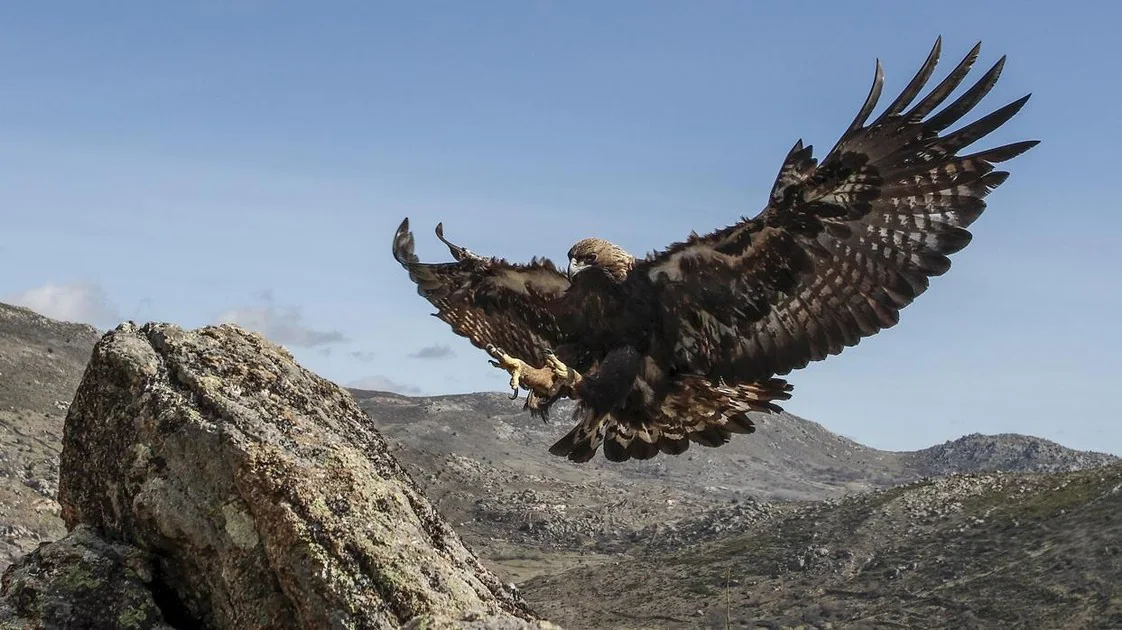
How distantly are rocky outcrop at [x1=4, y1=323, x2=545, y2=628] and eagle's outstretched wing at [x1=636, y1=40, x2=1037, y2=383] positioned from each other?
2703 millimetres

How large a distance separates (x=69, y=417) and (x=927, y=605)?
17.7 metres

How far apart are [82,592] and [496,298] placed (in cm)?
391

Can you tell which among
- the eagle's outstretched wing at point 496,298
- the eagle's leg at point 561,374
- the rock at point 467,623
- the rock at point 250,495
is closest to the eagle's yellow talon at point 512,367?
the eagle's leg at point 561,374

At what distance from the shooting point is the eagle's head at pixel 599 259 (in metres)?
6.84

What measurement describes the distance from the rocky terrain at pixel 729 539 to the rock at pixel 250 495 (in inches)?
11.8

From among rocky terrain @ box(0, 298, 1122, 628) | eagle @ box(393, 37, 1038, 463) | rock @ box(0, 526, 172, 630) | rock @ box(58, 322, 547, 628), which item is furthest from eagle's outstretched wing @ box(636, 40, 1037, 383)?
rocky terrain @ box(0, 298, 1122, 628)

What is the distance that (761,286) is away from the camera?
21.4 ft

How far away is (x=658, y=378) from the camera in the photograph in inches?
272

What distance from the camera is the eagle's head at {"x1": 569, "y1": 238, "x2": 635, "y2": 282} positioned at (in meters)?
6.84

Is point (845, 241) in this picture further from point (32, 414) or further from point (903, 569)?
point (32, 414)

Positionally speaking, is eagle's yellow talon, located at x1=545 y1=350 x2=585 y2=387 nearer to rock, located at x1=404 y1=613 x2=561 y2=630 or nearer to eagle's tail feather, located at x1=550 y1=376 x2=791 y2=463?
eagle's tail feather, located at x1=550 y1=376 x2=791 y2=463

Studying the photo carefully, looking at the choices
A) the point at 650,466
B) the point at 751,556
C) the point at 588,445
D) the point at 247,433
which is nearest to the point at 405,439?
the point at 650,466

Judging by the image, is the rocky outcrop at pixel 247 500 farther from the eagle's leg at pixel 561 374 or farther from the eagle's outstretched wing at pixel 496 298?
the eagle's outstretched wing at pixel 496 298

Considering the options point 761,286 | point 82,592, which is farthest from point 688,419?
point 82,592
